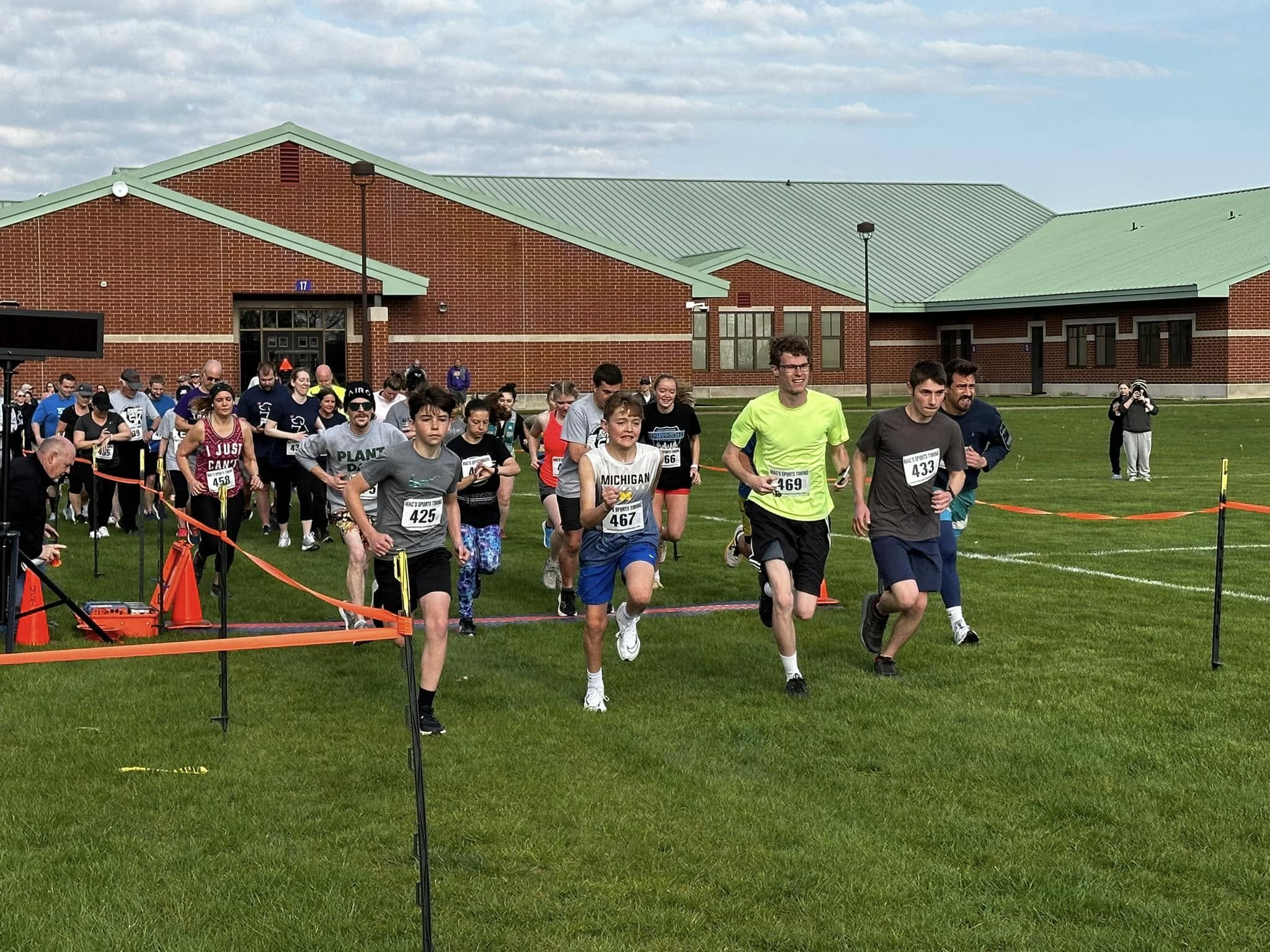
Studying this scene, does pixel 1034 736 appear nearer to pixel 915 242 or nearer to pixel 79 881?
pixel 79 881

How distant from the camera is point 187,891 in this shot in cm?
606

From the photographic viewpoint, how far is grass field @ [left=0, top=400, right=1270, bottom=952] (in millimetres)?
5711

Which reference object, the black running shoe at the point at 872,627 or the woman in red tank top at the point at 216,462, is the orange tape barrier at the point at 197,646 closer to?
the black running shoe at the point at 872,627

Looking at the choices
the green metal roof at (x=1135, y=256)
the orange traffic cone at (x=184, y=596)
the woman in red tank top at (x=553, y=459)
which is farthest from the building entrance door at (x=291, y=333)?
the orange traffic cone at (x=184, y=596)

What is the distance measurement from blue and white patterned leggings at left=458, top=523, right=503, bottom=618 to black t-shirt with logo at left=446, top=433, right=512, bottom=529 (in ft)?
0.20

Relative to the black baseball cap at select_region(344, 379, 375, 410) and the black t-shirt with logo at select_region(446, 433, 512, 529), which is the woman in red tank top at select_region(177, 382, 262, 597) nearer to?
the black baseball cap at select_region(344, 379, 375, 410)

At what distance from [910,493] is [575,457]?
10.5ft

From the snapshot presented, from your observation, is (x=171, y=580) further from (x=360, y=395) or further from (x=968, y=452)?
(x=968, y=452)

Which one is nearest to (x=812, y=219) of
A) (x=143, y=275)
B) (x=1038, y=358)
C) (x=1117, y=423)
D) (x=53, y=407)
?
(x=1038, y=358)

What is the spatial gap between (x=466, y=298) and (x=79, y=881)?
42168 millimetres

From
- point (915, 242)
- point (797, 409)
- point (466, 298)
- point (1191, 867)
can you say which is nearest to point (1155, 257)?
point (915, 242)

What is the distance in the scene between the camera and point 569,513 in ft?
43.1

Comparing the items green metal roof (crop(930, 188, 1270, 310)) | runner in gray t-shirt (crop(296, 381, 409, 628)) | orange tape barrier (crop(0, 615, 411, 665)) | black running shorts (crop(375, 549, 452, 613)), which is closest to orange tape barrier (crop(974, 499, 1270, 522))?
black running shorts (crop(375, 549, 452, 613))

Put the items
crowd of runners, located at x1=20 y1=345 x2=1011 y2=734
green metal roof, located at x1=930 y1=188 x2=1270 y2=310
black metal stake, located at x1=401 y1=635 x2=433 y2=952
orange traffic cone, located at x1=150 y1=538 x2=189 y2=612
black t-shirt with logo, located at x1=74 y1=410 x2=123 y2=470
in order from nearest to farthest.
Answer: black metal stake, located at x1=401 y1=635 x2=433 y2=952
crowd of runners, located at x1=20 y1=345 x2=1011 y2=734
orange traffic cone, located at x1=150 y1=538 x2=189 y2=612
black t-shirt with logo, located at x1=74 y1=410 x2=123 y2=470
green metal roof, located at x1=930 y1=188 x2=1270 y2=310
